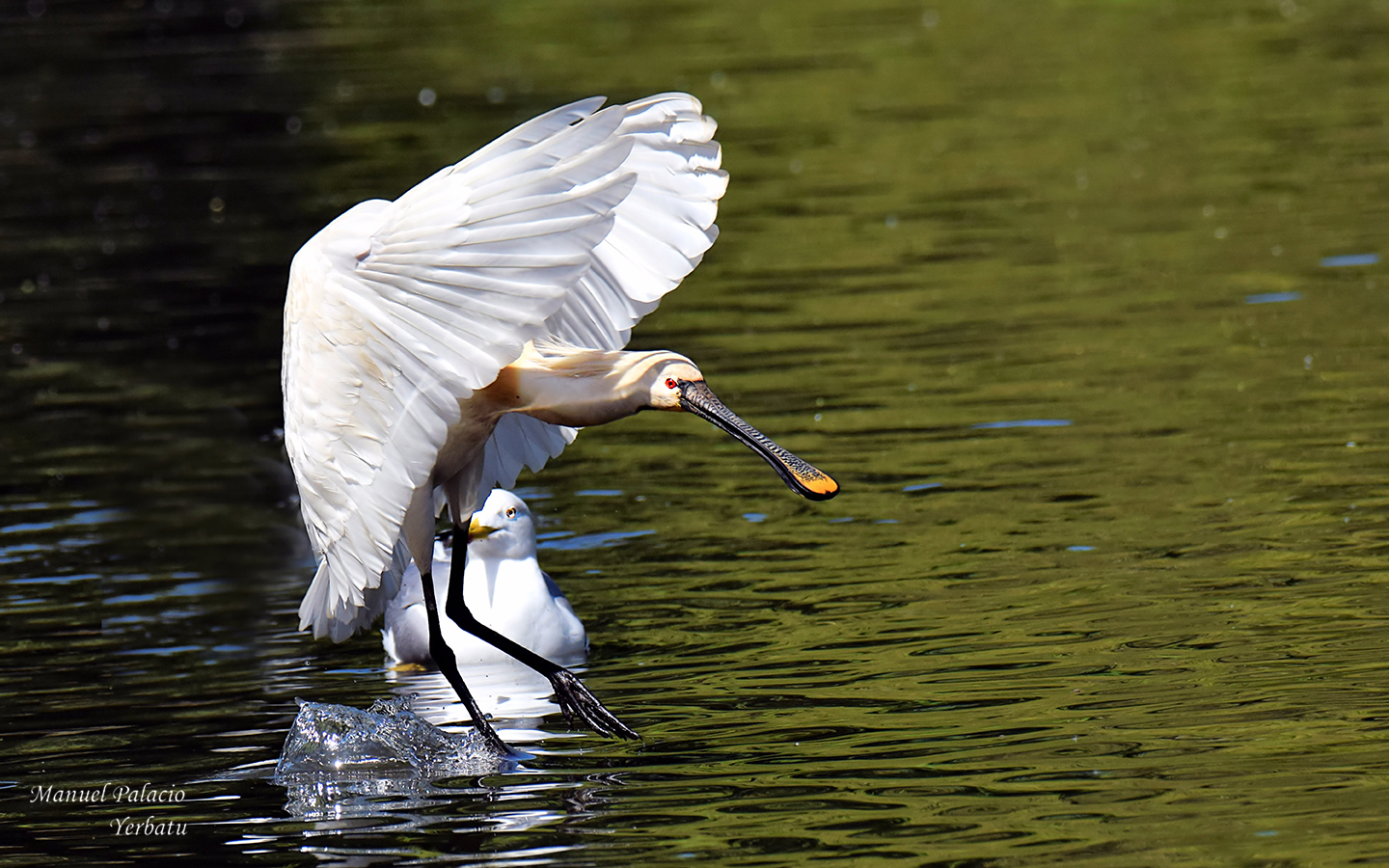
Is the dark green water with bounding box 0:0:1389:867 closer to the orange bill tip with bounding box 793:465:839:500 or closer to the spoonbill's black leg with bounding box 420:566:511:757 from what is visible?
the spoonbill's black leg with bounding box 420:566:511:757

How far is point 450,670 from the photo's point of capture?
9.02 m

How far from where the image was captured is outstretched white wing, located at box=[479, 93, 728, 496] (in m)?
8.36

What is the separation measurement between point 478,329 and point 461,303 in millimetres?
117

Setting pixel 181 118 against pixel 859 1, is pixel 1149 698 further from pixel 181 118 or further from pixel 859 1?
pixel 859 1

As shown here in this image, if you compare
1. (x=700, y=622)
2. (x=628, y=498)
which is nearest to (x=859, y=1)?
(x=628, y=498)

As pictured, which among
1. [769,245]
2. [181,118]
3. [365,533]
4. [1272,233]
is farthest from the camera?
[181,118]

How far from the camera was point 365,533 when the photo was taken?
26.4 feet

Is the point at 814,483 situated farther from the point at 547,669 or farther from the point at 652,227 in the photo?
the point at 547,669

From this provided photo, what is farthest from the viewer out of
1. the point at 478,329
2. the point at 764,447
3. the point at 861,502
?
the point at 861,502

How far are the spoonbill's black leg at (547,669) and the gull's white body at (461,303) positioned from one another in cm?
33

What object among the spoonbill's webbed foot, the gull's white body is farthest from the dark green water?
the gull's white body

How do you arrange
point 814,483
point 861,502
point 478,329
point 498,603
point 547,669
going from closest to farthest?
point 478,329 → point 814,483 → point 547,669 → point 498,603 → point 861,502

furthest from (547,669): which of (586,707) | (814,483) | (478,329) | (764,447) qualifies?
(478,329)

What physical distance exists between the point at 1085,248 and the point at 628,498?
22.4ft
